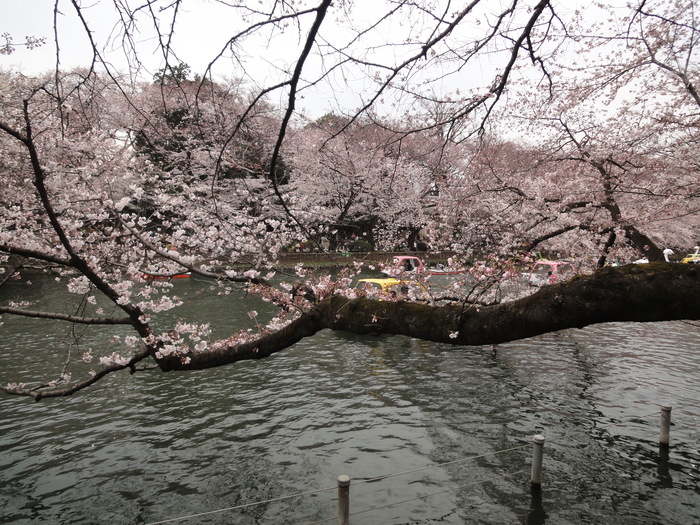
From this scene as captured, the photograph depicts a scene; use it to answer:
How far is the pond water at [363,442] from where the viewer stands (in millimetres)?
5309

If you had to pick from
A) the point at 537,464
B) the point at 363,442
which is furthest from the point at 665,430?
the point at 363,442

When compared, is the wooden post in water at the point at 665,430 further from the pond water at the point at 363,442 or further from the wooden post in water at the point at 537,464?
the wooden post in water at the point at 537,464

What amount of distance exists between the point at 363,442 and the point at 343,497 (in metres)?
3.04

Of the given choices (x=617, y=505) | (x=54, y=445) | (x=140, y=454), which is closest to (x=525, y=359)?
(x=617, y=505)

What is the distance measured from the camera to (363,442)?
6.87m

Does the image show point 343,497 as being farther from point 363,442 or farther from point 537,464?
point 363,442

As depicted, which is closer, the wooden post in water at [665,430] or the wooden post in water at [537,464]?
the wooden post in water at [537,464]

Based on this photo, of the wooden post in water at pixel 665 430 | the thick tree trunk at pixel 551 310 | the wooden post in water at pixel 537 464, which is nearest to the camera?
the thick tree trunk at pixel 551 310

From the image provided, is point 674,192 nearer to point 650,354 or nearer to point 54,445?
point 650,354

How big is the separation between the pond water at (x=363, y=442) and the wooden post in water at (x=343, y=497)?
1.39 feet

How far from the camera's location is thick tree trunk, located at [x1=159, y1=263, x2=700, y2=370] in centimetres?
249

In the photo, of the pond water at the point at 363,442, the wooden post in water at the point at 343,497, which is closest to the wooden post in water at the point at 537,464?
the pond water at the point at 363,442

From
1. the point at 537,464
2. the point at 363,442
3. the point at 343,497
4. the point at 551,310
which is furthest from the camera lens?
the point at 363,442

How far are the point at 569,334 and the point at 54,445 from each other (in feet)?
47.5
